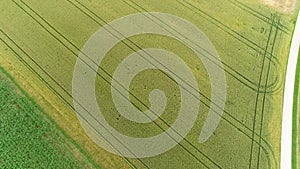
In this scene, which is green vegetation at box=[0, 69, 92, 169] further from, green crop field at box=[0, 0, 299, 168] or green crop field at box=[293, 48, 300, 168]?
green crop field at box=[293, 48, 300, 168]

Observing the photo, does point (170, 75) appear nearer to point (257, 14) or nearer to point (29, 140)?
point (257, 14)

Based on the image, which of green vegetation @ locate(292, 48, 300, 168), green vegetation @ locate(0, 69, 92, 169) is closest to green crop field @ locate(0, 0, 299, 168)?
green vegetation @ locate(0, 69, 92, 169)

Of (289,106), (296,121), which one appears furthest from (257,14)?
(296,121)

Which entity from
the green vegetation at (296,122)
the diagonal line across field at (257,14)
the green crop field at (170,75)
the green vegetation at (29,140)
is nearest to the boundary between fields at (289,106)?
the green vegetation at (296,122)

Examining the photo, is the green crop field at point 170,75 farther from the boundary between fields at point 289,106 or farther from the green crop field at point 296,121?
the green crop field at point 296,121

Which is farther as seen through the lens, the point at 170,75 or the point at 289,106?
the point at 170,75

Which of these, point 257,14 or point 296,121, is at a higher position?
point 257,14

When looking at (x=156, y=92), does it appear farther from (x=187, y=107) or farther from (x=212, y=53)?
(x=212, y=53)
